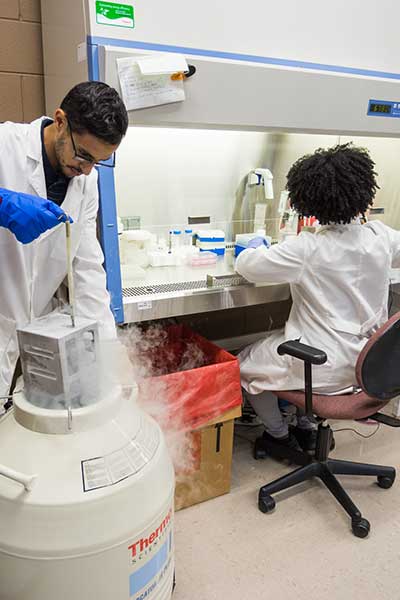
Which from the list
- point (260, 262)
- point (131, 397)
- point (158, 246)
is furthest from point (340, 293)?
point (131, 397)

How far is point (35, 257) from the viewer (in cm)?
141

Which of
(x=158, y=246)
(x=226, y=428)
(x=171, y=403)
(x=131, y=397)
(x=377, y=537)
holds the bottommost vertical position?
(x=377, y=537)

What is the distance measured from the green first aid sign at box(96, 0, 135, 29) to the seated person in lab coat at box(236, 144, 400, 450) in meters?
0.80

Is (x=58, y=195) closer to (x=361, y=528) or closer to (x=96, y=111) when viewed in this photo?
(x=96, y=111)

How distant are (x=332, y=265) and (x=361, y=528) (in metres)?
1.00

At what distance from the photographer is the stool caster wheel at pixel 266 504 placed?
73.0 inches

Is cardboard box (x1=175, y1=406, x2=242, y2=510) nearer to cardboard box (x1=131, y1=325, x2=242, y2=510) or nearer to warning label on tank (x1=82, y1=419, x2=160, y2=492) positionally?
cardboard box (x1=131, y1=325, x2=242, y2=510)

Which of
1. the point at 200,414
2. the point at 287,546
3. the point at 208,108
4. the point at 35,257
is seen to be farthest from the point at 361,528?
the point at 208,108

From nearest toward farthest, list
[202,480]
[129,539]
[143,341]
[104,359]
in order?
[129,539], [104,359], [202,480], [143,341]

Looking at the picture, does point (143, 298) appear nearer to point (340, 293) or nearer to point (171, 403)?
point (171, 403)

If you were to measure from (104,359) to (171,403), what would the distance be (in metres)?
0.72

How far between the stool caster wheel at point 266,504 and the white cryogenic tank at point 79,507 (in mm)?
1036

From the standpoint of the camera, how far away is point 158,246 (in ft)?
7.30

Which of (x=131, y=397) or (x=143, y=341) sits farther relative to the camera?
(x=143, y=341)
